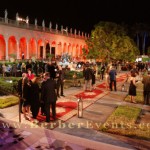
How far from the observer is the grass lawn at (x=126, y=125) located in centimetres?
881

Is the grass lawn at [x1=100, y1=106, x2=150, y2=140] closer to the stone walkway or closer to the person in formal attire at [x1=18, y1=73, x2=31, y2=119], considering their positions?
the stone walkway

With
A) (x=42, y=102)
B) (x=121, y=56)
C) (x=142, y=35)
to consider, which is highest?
(x=142, y=35)

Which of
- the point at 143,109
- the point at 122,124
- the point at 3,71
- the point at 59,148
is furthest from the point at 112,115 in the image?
the point at 3,71

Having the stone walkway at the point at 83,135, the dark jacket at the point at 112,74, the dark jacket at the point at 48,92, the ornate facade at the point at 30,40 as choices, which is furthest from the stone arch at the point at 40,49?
the dark jacket at the point at 48,92

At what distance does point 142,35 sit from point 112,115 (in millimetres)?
79744

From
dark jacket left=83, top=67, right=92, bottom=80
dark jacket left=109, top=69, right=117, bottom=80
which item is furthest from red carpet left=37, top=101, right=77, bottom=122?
dark jacket left=109, top=69, right=117, bottom=80

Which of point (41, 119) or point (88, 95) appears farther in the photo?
point (88, 95)

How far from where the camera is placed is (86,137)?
26.7ft

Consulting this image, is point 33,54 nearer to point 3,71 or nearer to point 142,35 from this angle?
point 3,71

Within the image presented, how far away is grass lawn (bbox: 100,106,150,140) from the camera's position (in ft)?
28.9

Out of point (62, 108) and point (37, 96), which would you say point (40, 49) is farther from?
point (37, 96)

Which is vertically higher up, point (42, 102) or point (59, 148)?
point (42, 102)

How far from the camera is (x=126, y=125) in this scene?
9727 millimetres

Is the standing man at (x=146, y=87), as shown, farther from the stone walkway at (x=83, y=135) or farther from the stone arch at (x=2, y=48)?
the stone arch at (x=2, y=48)
